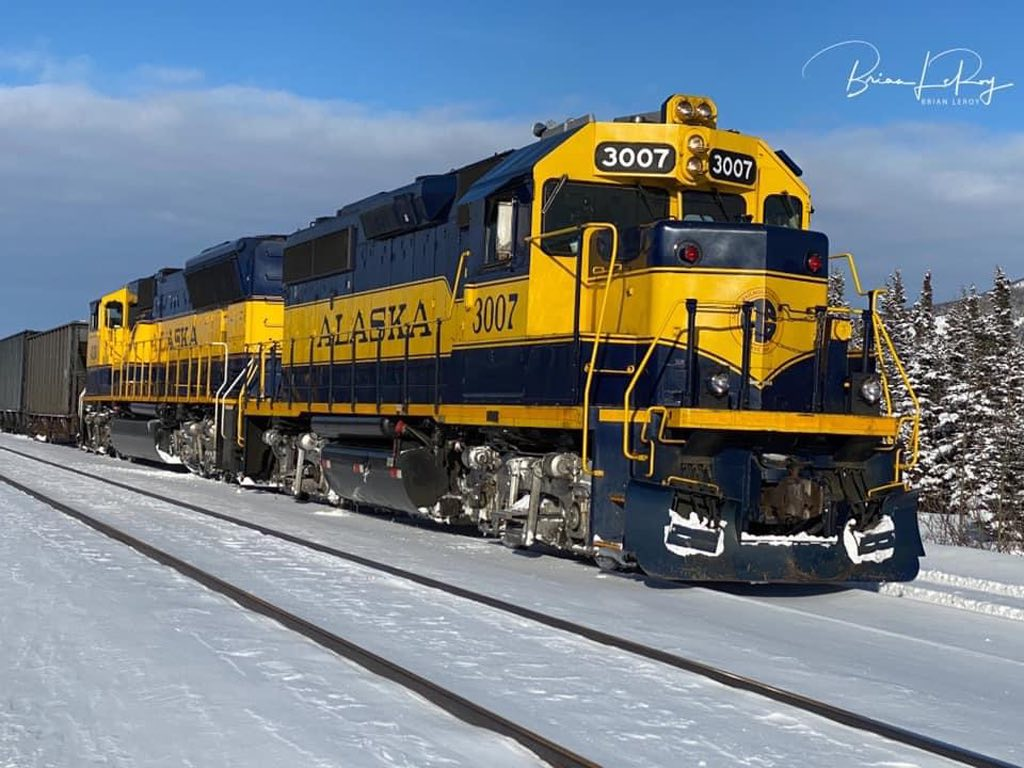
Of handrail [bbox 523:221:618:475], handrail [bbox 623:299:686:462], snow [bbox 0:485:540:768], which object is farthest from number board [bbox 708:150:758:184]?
snow [bbox 0:485:540:768]

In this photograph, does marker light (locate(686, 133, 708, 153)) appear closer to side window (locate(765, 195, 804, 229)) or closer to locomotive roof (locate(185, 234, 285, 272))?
side window (locate(765, 195, 804, 229))

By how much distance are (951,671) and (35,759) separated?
14.8ft

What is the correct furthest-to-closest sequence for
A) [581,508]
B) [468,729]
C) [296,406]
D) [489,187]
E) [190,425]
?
[190,425] < [296,406] < [489,187] < [581,508] < [468,729]

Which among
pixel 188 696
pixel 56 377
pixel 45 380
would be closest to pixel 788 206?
pixel 188 696

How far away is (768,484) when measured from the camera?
334 inches

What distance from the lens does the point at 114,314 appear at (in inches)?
1137

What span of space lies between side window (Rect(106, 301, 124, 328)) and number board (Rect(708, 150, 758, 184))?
866 inches

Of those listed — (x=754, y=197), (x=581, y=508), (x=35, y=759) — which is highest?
(x=754, y=197)

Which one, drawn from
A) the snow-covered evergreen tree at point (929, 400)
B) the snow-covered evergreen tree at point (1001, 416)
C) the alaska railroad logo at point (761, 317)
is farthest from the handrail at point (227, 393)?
the snow-covered evergreen tree at point (929, 400)

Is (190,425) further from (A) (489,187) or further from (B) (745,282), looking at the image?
(B) (745,282)

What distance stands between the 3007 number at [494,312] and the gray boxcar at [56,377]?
26.5 meters

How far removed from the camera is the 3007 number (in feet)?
32.9

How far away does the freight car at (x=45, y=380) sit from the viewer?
34.5 meters

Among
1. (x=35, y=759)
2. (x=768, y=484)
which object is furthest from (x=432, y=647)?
(x=768, y=484)
